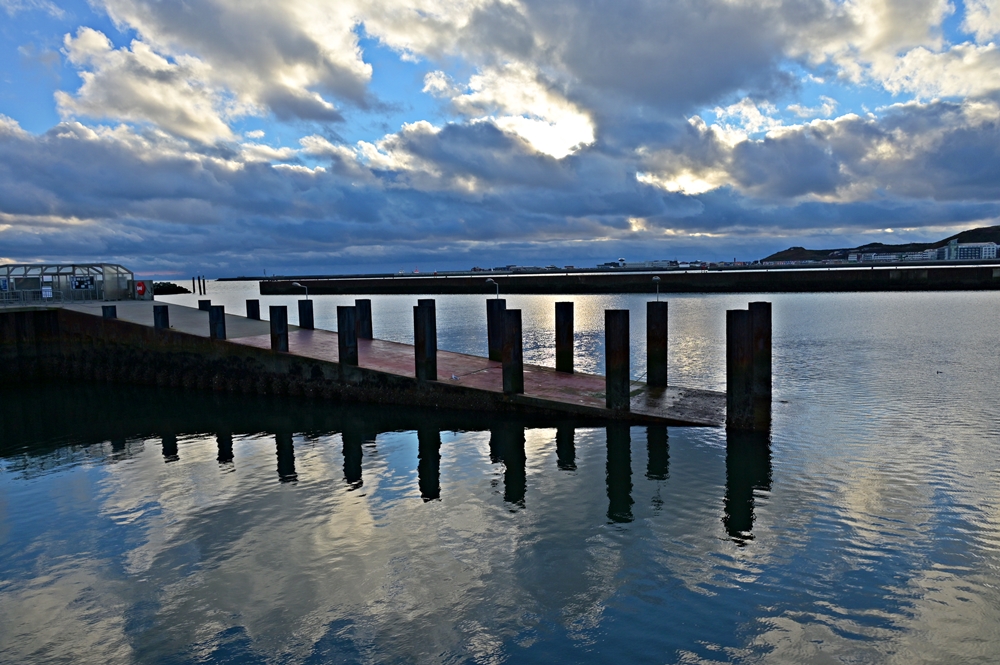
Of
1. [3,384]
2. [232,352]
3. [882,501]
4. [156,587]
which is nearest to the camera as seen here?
[156,587]

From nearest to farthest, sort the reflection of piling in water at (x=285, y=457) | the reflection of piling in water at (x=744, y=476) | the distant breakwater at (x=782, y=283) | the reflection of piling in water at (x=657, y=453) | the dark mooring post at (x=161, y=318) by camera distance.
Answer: the reflection of piling in water at (x=744, y=476), the reflection of piling in water at (x=657, y=453), the reflection of piling in water at (x=285, y=457), the dark mooring post at (x=161, y=318), the distant breakwater at (x=782, y=283)

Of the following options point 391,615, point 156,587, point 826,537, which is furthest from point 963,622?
point 156,587

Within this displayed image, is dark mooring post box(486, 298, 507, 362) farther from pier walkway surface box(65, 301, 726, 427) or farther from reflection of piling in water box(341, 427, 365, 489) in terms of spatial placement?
reflection of piling in water box(341, 427, 365, 489)

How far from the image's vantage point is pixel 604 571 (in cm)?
860

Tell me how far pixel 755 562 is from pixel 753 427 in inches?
259

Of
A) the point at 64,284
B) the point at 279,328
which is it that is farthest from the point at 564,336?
the point at 64,284

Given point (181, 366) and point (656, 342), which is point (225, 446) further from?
point (656, 342)

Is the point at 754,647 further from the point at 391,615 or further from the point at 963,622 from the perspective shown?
the point at 391,615

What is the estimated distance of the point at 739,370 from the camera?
14492mm

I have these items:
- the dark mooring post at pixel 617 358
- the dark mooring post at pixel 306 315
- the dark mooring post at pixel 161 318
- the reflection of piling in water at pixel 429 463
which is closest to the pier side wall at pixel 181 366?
the dark mooring post at pixel 161 318

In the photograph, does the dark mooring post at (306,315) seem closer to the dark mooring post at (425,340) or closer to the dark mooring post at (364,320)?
the dark mooring post at (364,320)

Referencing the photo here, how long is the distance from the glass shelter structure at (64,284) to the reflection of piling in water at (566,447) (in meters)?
26.3

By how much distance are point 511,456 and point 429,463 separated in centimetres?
202

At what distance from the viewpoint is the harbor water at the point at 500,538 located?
7.09m
